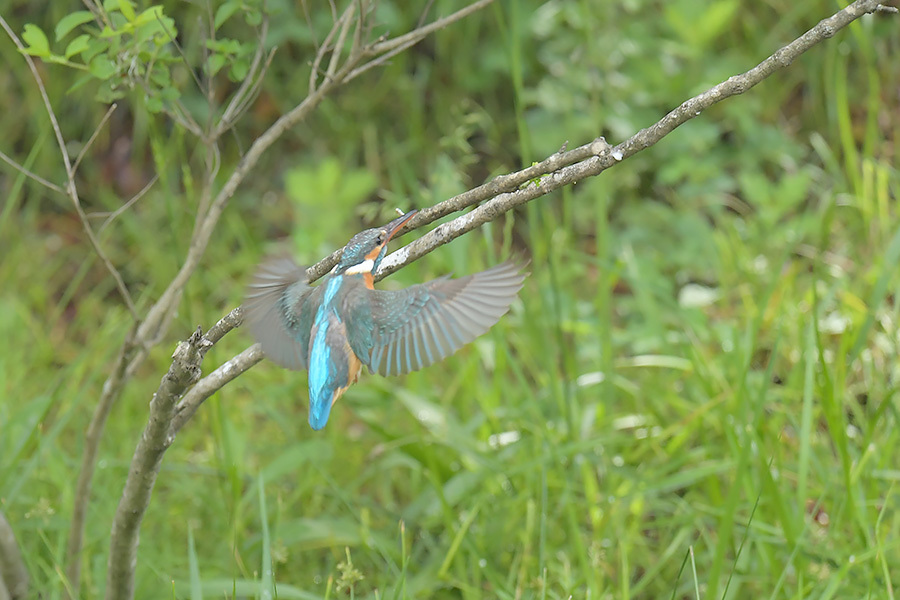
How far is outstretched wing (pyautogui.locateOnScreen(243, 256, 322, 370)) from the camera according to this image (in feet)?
5.22

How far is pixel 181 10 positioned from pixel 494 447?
110 inches

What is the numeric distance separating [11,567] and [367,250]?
3.46 ft

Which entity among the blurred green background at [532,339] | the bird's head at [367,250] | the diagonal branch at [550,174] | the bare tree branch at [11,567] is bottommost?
the blurred green background at [532,339]

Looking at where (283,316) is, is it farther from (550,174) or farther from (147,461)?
(550,174)

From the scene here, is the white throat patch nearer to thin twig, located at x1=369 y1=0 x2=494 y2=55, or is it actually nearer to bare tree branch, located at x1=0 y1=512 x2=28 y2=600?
thin twig, located at x1=369 y1=0 x2=494 y2=55

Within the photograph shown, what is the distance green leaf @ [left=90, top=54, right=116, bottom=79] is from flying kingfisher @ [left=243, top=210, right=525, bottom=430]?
1.46 ft

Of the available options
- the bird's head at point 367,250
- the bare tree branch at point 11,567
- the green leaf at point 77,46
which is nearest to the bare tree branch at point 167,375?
the bare tree branch at point 11,567

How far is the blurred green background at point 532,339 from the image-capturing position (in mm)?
2273

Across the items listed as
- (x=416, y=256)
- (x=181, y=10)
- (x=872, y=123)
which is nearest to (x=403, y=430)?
(x=416, y=256)

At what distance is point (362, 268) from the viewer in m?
1.64

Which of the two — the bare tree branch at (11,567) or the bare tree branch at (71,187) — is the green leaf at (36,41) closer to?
the bare tree branch at (71,187)

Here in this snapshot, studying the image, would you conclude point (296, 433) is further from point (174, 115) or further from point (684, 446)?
point (174, 115)

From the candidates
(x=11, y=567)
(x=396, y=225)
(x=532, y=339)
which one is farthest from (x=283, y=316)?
(x=532, y=339)

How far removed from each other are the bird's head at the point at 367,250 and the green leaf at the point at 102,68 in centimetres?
50
